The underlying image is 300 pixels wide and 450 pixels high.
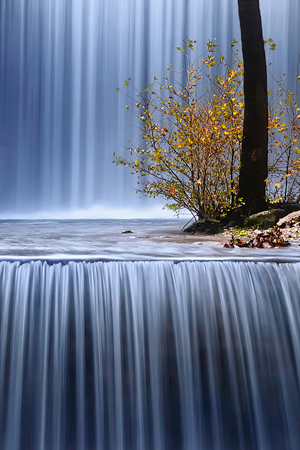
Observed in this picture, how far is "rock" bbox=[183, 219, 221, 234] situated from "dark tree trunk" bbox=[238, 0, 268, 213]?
58 cm

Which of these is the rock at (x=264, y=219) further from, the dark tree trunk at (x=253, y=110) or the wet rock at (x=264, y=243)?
the wet rock at (x=264, y=243)

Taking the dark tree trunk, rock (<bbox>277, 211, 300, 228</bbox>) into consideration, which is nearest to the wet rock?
rock (<bbox>277, 211, 300, 228</bbox>)

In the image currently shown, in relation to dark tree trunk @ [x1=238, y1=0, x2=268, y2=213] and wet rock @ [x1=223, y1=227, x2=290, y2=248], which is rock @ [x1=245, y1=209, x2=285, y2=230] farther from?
wet rock @ [x1=223, y1=227, x2=290, y2=248]

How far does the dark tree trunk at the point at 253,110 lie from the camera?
7508 millimetres

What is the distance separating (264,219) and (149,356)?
445cm

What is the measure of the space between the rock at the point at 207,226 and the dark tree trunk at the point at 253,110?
583 millimetres

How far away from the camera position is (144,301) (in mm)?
3332

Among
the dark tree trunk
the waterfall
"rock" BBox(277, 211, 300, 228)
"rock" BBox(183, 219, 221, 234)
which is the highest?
the dark tree trunk

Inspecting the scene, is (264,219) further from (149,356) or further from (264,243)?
(149,356)

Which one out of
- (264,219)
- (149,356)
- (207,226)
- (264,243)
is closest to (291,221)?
(264,219)

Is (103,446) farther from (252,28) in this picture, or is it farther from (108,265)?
(252,28)

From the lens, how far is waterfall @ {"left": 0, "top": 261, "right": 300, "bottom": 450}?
2.92 meters

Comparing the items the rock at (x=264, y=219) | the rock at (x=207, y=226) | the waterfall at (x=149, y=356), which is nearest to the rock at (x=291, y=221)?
the rock at (x=264, y=219)

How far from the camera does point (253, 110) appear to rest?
7.52m
